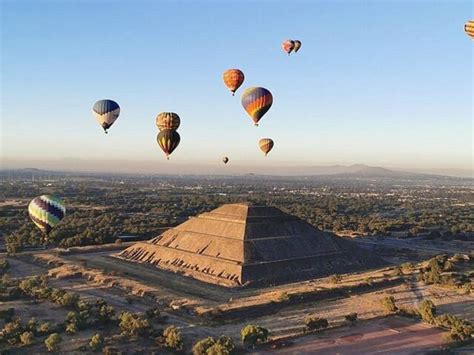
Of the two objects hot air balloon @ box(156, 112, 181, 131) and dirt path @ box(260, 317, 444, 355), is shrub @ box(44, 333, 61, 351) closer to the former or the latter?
dirt path @ box(260, 317, 444, 355)

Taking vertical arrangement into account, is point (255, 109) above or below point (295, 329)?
above

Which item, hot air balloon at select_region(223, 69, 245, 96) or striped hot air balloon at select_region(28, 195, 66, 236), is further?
hot air balloon at select_region(223, 69, 245, 96)

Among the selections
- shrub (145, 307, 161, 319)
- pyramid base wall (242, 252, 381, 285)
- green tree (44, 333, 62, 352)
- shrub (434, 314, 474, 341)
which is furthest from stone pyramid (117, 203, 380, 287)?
green tree (44, 333, 62, 352)

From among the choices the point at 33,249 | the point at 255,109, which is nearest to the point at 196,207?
the point at 33,249

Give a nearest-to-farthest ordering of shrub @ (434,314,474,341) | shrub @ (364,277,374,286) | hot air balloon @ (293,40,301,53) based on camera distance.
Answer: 1. shrub @ (434,314,474,341)
2. shrub @ (364,277,374,286)
3. hot air balloon @ (293,40,301,53)

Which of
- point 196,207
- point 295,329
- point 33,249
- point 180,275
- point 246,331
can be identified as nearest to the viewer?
point 246,331

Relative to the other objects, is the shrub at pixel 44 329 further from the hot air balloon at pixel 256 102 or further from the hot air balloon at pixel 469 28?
the hot air balloon at pixel 469 28

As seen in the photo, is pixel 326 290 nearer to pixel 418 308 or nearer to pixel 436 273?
pixel 418 308

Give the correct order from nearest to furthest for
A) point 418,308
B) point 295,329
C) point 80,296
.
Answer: point 295,329
point 418,308
point 80,296

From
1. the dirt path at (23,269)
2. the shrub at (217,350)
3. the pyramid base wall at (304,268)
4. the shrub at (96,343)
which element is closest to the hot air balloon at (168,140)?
the pyramid base wall at (304,268)
